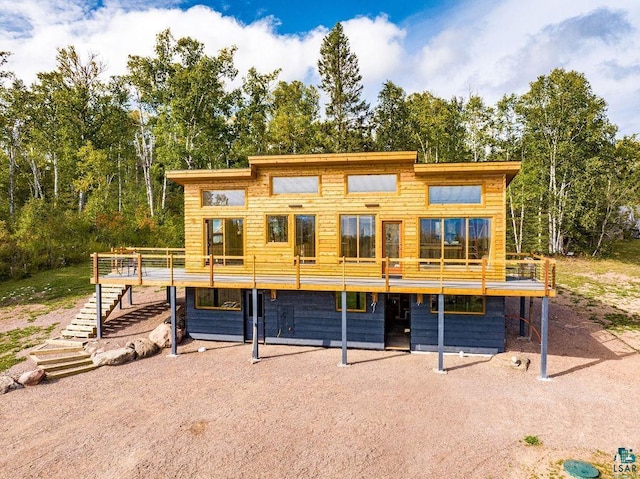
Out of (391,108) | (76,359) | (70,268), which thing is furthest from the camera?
(391,108)

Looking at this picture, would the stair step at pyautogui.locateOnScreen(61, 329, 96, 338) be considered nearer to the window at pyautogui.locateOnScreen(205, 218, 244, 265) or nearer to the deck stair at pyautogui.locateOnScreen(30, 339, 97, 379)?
the deck stair at pyautogui.locateOnScreen(30, 339, 97, 379)

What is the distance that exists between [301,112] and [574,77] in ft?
88.8

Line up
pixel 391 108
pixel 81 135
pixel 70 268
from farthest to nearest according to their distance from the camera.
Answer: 1. pixel 391 108
2. pixel 81 135
3. pixel 70 268

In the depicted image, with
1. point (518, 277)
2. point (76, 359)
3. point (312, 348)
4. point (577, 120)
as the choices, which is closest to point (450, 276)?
point (518, 277)

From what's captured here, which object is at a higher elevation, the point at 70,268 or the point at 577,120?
the point at 577,120

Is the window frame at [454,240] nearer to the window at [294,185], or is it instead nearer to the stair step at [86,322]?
the window at [294,185]

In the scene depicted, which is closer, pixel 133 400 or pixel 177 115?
pixel 133 400

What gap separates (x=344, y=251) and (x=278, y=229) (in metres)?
3.05

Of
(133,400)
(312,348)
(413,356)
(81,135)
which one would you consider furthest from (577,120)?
(81,135)

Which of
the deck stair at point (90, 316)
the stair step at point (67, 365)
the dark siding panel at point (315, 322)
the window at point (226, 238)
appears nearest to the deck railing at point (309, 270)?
the window at point (226, 238)

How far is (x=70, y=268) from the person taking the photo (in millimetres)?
30156

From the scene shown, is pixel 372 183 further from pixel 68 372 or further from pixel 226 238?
pixel 68 372

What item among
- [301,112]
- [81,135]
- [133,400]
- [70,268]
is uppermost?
[301,112]

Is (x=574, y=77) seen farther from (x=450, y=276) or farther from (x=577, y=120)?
(x=450, y=276)
